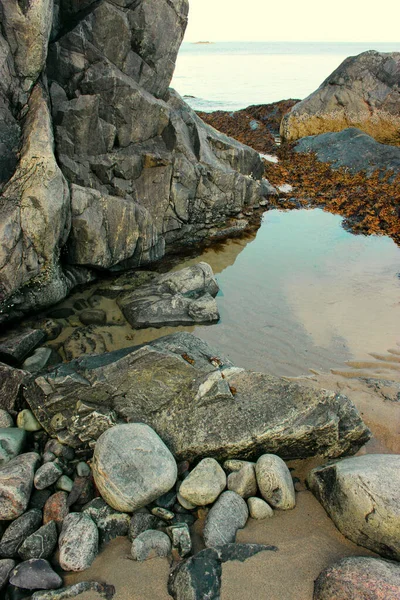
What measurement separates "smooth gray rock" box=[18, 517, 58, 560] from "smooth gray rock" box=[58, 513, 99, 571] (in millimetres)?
86

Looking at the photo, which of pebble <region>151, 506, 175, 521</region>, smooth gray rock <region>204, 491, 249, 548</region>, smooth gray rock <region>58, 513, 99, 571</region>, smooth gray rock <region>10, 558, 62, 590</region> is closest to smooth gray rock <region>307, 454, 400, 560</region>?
smooth gray rock <region>204, 491, 249, 548</region>

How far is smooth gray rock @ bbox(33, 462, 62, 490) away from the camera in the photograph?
4441 mm

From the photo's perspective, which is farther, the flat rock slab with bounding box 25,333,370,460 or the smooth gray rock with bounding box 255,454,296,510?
the flat rock slab with bounding box 25,333,370,460

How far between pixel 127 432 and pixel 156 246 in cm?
645

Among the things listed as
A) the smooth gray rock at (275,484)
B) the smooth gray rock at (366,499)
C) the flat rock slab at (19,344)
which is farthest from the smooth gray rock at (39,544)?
the flat rock slab at (19,344)

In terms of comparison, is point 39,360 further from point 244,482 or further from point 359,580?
point 359,580

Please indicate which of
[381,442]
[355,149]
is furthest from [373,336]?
[355,149]

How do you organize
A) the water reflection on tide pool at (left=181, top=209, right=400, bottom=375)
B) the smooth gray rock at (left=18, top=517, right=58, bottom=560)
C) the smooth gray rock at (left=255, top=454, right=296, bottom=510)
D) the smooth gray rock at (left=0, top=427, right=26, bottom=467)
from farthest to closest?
the water reflection on tide pool at (left=181, top=209, right=400, bottom=375), the smooth gray rock at (left=0, top=427, right=26, bottom=467), the smooth gray rock at (left=255, top=454, right=296, bottom=510), the smooth gray rock at (left=18, top=517, right=58, bottom=560)

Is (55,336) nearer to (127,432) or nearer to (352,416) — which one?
(127,432)

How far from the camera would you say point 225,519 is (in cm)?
409

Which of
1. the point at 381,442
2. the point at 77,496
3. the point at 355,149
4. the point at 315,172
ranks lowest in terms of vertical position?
the point at 77,496

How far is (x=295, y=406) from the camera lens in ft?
16.5

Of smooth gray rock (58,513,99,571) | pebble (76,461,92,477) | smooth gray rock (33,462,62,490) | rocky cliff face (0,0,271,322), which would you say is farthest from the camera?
rocky cliff face (0,0,271,322)

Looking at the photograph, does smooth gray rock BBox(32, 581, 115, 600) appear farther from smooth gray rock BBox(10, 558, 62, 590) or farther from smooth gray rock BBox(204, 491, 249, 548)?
smooth gray rock BBox(204, 491, 249, 548)
